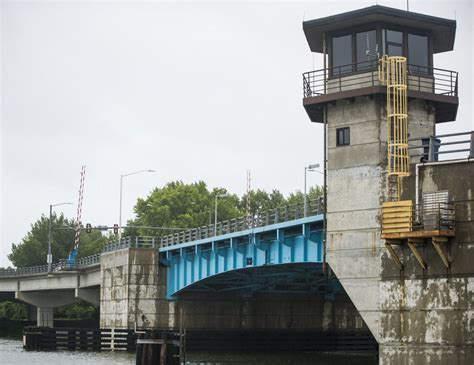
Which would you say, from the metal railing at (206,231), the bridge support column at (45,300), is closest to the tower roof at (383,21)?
the metal railing at (206,231)

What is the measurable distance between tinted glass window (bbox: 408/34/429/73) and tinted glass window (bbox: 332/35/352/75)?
298 centimetres

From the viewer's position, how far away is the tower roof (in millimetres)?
48344

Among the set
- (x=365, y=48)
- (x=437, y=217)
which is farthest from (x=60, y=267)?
(x=437, y=217)

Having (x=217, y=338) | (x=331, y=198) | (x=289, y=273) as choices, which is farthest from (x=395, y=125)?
(x=217, y=338)

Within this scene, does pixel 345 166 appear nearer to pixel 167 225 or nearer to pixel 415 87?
pixel 415 87

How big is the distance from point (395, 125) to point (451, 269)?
770cm

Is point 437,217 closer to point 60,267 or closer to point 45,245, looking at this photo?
point 60,267

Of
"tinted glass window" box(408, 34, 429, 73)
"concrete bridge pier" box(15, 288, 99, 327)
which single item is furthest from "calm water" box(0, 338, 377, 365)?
"concrete bridge pier" box(15, 288, 99, 327)

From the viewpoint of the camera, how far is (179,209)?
480ft

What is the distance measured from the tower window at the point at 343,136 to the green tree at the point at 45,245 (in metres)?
107

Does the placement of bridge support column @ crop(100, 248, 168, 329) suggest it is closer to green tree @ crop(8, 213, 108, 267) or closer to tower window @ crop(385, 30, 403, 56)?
tower window @ crop(385, 30, 403, 56)

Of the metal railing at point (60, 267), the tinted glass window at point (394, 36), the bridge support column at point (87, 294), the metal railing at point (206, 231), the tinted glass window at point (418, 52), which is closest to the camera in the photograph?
the tinted glass window at point (394, 36)

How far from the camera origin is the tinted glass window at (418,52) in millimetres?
49969

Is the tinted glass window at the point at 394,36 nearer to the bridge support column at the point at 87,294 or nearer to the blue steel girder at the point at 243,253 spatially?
the blue steel girder at the point at 243,253
